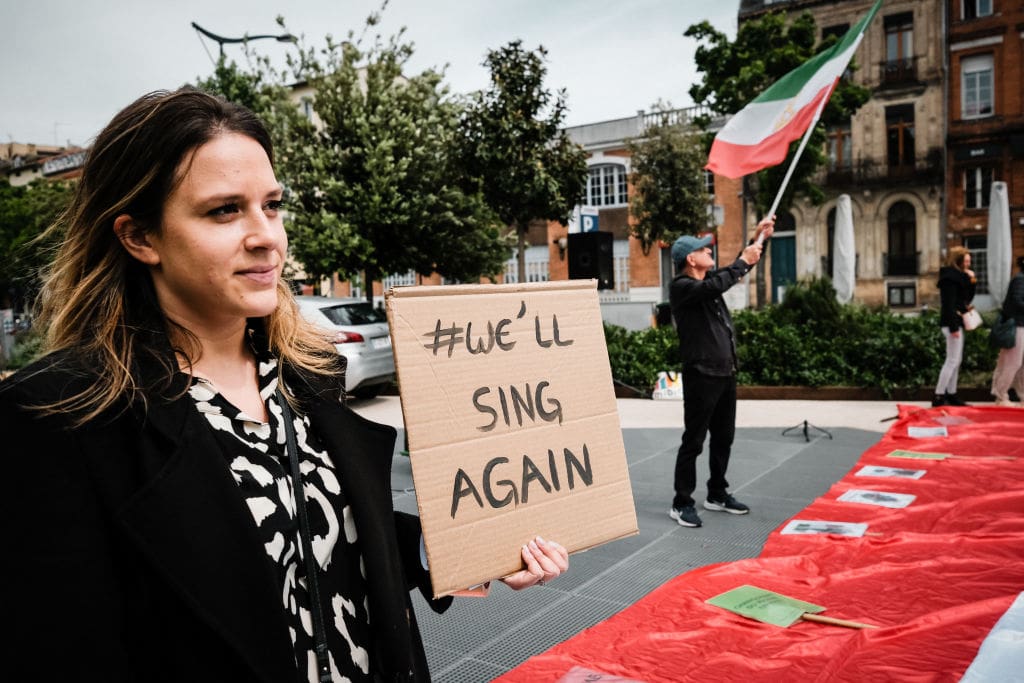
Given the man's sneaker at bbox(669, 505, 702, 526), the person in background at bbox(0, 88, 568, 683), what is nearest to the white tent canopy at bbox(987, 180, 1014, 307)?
the man's sneaker at bbox(669, 505, 702, 526)

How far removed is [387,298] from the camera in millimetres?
1521

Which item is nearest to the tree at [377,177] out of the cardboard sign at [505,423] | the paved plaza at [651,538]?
the paved plaza at [651,538]

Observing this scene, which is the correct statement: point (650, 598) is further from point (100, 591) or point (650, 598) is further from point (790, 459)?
point (790, 459)

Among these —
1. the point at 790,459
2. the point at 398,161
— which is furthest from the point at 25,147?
the point at 790,459

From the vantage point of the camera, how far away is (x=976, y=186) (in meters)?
30.0

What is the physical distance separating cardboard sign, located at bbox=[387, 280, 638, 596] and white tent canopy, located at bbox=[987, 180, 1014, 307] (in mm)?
12389

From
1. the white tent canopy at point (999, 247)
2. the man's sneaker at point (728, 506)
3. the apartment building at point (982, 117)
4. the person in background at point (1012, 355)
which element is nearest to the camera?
the man's sneaker at point (728, 506)

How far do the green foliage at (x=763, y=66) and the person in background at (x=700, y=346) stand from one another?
15.2 m

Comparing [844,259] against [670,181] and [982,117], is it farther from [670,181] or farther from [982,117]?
[982,117]

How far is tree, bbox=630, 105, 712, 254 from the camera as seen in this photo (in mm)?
26281

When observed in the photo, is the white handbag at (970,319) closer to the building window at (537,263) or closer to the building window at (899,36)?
the building window at (537,263)

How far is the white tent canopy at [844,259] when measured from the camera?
1359cm

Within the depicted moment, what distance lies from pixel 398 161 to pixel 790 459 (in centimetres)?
942

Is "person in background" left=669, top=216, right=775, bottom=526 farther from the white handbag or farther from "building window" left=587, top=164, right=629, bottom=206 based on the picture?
"building window" left=587, top=164, right=629, bottom=206
